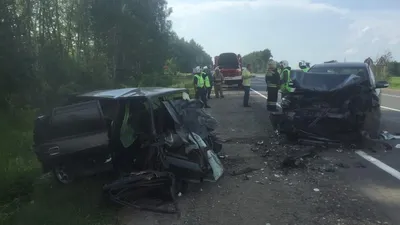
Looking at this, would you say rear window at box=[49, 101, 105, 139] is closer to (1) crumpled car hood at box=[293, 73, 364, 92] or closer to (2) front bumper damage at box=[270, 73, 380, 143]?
(2) front bumper damage at box=[270, 73, 380, 143]

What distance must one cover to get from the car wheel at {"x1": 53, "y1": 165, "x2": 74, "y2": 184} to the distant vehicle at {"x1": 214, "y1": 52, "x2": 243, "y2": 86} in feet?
74.1

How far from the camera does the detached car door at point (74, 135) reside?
516 centimetres

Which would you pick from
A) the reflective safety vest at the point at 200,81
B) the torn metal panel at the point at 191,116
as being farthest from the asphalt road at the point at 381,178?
the reflective safety vest at the point at 200,81

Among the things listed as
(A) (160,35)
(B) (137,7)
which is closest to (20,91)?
(B) (137,7)

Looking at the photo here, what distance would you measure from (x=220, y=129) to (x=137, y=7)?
1021 inches

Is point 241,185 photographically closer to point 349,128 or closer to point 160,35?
point 349,128

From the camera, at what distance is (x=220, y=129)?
11.1 metres

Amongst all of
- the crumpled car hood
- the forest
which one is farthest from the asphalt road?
the forest

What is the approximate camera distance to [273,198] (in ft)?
17.0

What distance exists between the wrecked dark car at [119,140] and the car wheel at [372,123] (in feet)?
12.7

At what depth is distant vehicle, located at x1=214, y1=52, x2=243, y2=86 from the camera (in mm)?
27875

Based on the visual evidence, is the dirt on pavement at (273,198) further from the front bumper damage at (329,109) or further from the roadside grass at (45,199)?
the front bumper damage at (329,109)

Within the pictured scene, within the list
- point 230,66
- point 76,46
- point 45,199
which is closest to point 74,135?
point 45,199

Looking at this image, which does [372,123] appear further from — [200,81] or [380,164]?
[200,81]
